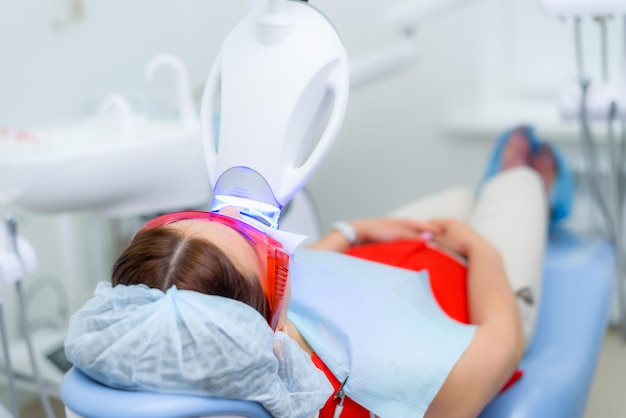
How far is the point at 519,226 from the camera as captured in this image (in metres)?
1.70

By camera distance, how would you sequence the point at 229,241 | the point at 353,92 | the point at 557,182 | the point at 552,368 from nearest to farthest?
the point at 229,241 < the point at 552,368 < the point at 557,182 < the point at 353,92

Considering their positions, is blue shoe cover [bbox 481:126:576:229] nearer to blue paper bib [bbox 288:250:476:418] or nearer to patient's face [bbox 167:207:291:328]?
blue paper bib [bbox 288:250:476:418]

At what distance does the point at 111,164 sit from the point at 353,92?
3.83 feet

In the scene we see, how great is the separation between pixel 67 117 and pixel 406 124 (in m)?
1.16

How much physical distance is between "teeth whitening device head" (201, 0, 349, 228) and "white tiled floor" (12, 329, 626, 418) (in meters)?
1.18

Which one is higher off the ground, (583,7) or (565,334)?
(583,7)

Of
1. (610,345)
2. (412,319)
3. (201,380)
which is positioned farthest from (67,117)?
(610,345)

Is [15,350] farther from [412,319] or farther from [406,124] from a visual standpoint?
[406,124]

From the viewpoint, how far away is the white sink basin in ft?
4.83

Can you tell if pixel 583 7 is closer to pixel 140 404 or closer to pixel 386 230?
pixel 386 230

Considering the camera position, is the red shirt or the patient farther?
the red shirt

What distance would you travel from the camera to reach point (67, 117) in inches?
81.5

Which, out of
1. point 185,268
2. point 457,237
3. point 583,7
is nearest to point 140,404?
point 185,268

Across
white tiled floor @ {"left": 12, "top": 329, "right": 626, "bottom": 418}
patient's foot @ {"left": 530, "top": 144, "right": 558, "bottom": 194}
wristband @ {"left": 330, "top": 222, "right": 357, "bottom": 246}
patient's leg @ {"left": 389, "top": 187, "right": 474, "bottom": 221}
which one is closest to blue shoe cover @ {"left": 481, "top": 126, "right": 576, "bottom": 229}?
patient's foot @ {"left": 530, "top": 144, "right": 558, "bottom": 194}
